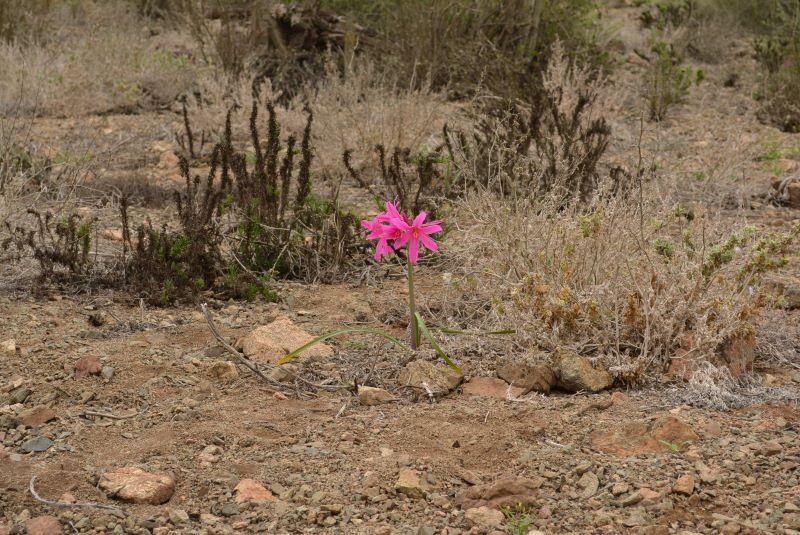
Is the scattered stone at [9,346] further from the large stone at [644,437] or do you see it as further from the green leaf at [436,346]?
the large stone at [644,437]

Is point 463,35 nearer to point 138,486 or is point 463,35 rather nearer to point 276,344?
point 276,344

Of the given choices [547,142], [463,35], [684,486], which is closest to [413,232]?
[684,486]

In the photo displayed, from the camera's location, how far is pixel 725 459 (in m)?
A: 2.57

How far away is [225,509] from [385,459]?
0.47 meters

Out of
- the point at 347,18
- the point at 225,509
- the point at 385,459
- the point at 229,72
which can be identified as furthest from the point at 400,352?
the point at 347,18

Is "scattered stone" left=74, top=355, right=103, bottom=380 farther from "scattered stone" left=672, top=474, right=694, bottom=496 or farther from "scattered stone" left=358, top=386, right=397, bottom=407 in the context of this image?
"scattered stone" left=672, top=474, right=694, bottom=496

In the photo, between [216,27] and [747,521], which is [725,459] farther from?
[216,27]

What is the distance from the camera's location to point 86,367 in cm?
324

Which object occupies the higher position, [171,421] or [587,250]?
[587,250]

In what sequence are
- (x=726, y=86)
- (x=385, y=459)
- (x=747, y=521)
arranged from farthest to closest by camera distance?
(x=726, y=86), (x=385, y=459), (x=747, y=521)

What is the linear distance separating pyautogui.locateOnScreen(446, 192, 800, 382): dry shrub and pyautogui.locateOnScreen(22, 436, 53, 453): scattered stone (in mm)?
1501

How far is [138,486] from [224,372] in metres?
0.80

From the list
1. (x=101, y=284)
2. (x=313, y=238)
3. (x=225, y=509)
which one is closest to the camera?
(x=225, y=509)

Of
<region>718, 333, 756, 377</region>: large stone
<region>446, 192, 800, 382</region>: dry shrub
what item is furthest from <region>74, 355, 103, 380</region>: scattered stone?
<region>718, 333, 756, 377</region>: large stone
